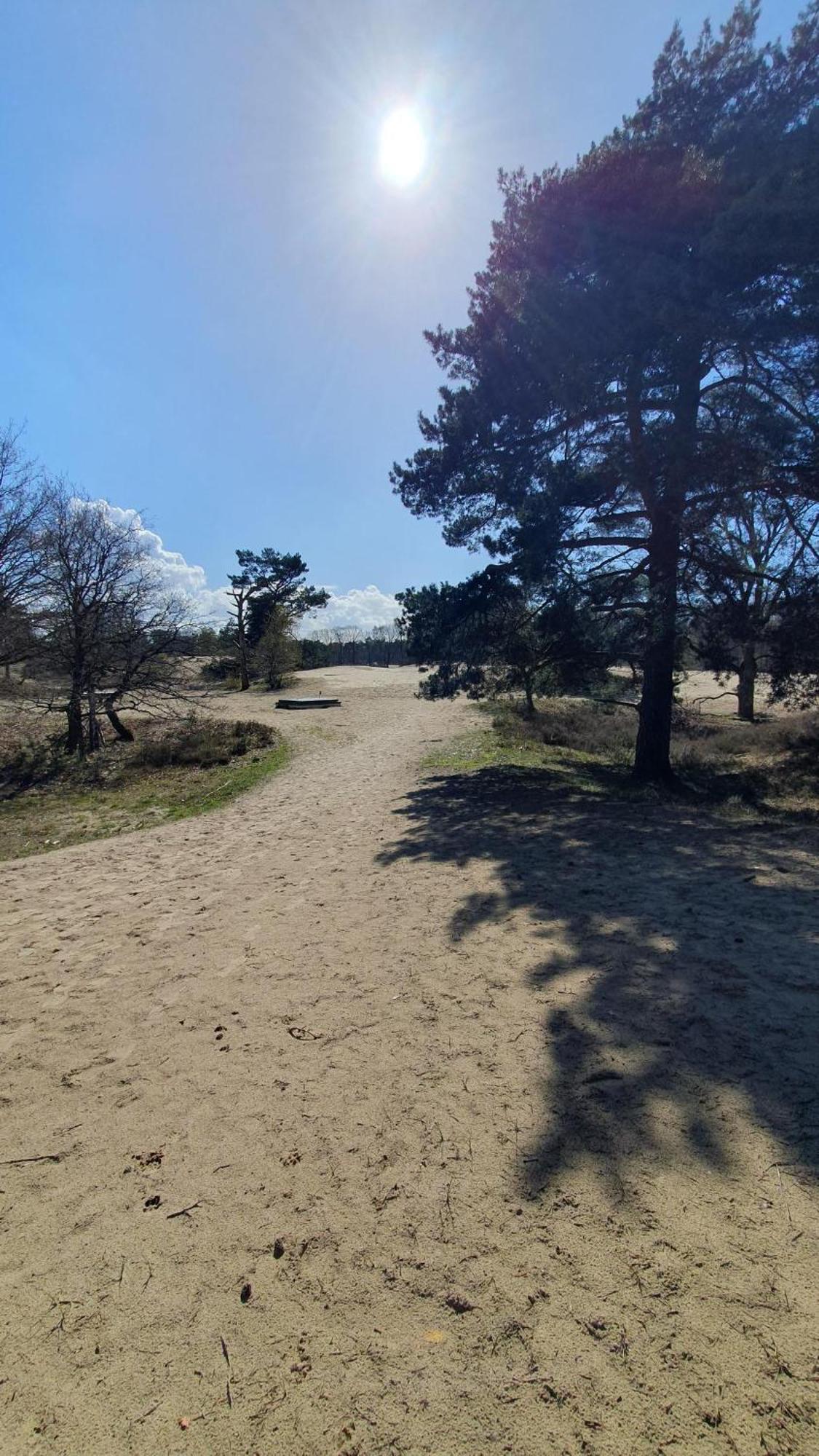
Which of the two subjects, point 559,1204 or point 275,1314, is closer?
point 275,1314

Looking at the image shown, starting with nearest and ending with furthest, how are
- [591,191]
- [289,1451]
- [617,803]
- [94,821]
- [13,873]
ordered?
[289,1451]
[13,873]
[591,191]
[617,803]
[94,821]

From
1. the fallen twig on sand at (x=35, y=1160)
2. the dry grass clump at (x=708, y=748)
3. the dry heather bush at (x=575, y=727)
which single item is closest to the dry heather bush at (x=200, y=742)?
the dry grass clump at (x=708, y=748)

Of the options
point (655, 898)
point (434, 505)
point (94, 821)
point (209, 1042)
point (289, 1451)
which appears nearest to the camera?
point (289, 1451)

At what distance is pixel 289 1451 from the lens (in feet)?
5.44

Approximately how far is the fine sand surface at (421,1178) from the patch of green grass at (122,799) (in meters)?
4.46

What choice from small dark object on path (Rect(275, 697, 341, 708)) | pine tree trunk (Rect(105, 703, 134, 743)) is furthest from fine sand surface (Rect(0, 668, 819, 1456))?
small dark object on path (Rect(275, 697, 341, 708))

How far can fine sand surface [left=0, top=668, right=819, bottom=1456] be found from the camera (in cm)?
175

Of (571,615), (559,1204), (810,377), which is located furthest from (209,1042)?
(810,377)

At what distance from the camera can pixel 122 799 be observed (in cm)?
1216

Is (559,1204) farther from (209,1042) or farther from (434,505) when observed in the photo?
(434,505)

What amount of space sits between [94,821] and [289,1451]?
10.1 m

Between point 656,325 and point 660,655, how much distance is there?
489cm

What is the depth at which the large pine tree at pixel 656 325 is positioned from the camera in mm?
7859

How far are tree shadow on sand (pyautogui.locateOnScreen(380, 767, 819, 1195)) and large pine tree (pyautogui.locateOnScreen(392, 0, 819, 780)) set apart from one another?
4426 millimetres
